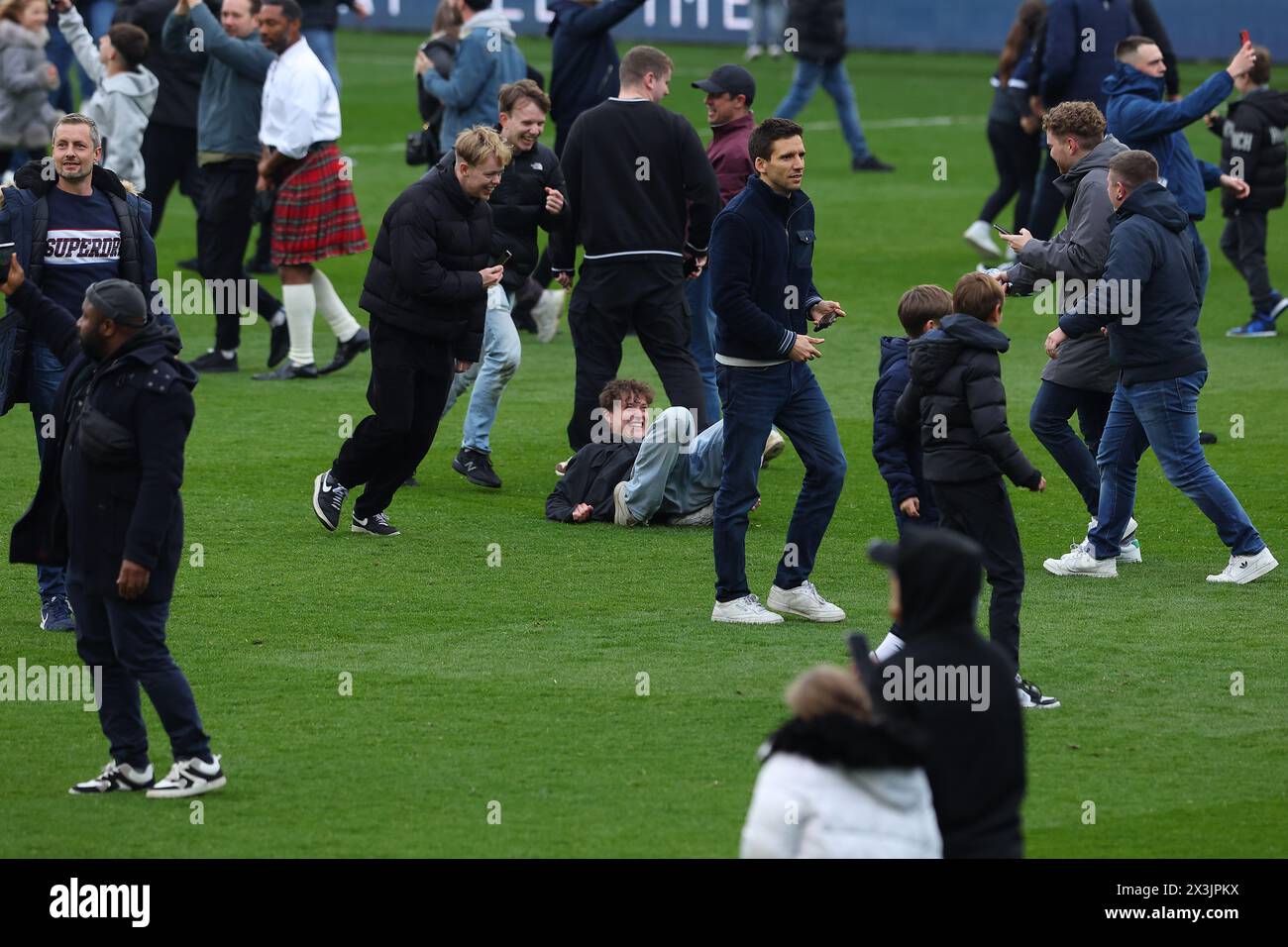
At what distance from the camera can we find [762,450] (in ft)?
29.0

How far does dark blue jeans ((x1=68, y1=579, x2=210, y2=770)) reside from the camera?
6.58 m

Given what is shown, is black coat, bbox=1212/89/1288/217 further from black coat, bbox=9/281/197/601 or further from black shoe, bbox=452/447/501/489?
black coat, bbox=9/281/197/601

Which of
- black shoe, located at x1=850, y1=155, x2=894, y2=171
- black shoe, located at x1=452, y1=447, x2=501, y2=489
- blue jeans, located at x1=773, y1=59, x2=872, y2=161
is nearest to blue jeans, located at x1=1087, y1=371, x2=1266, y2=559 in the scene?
black shoe, located at x1=452, y1=447, x2=501, y2=489

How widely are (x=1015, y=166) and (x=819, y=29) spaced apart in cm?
591

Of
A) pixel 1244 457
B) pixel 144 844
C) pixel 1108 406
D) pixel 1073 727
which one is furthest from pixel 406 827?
pixel 1244 457

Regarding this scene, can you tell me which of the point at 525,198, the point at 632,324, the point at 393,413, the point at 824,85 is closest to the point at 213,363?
the point at 525,198

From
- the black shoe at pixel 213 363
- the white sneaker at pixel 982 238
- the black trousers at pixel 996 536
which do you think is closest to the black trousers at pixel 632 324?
the black trousers at pixel 996 536

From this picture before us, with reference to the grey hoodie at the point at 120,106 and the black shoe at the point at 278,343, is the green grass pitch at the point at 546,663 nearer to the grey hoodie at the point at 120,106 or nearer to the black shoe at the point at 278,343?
the black shoe at the point at 278,343

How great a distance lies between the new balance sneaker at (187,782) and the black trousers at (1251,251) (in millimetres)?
11274

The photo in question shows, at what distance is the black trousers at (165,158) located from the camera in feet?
50.7

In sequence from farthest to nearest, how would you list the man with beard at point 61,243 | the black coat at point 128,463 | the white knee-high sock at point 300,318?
1. the white knee-high sock at point 300,318
2. the man with beard at point 61,243
3. the black coat at point 128,463

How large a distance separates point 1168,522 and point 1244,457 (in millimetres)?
1516

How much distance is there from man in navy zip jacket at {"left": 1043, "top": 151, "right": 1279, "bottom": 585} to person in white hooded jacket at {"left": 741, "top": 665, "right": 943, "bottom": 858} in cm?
486

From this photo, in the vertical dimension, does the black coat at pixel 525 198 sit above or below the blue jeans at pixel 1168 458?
above
